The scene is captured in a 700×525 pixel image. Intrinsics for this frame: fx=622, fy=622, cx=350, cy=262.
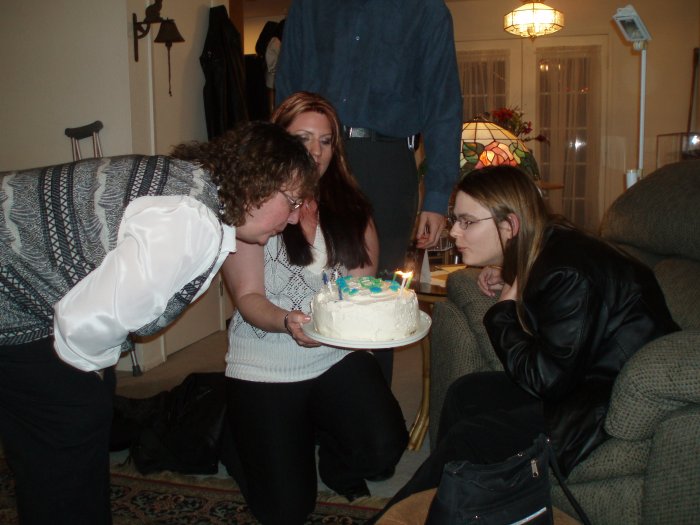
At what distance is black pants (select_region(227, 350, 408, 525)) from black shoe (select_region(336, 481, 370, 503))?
141 millimetres

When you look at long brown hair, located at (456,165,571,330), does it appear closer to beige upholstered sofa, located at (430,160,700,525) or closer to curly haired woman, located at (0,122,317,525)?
beige upholstered sofa, located at (430,160,700,525)

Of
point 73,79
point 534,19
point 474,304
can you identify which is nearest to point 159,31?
point 73,79

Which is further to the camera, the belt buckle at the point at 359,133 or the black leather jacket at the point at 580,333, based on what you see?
the belt buckle at the point at 359,133

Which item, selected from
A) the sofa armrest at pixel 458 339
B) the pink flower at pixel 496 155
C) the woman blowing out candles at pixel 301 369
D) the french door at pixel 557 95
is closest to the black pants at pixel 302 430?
the woman blowing out candles at pixel 301 369

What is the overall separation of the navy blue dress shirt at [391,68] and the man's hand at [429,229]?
0.11ft

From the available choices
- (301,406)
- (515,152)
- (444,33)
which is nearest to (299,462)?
(301,406)

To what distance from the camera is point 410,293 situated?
1.64 meters

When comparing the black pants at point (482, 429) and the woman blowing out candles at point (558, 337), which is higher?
the woman blowing out candles at point (558, 337)

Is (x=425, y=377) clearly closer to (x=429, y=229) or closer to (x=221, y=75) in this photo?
(x=429, y=229)

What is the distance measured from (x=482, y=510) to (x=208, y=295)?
3203mm

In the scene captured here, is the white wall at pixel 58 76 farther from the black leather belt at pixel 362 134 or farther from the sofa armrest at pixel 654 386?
the sofa armrest at pixel 654 386

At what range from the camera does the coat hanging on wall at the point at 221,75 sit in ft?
12.7

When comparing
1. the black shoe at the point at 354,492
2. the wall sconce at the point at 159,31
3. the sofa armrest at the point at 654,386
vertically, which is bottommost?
the black shoe at the point at 354,492

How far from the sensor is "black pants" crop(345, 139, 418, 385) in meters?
2.08
